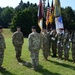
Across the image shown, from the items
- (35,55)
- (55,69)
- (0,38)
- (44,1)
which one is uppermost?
(44,1)

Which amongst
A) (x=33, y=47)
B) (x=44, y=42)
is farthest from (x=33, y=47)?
(x=44, y=42)

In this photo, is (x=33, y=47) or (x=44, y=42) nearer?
(x=33, y=47)

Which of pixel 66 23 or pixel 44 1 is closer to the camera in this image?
pixel 44 1

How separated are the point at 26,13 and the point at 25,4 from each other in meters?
79.0

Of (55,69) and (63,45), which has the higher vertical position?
(63,45)

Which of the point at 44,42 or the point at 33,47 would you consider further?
the point at 44,42

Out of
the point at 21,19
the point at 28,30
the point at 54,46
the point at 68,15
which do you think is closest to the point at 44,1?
the point at 54,46

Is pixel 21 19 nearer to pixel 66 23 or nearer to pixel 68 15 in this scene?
pixel 66 23

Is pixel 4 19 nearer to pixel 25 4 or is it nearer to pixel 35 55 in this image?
pixel 25 4

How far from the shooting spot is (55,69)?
13789 millimetres

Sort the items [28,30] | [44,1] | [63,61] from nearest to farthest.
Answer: [63,61] → [44,1] → [28,30]

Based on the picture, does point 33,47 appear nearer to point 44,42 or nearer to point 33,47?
point 33,47

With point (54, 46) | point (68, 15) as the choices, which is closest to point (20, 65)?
point (54, 46)

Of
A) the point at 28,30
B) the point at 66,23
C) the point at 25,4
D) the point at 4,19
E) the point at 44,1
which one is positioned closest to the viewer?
the point at 44,1
